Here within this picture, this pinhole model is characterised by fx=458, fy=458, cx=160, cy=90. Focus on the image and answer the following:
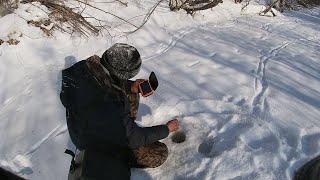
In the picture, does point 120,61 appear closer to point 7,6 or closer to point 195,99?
point 195,99

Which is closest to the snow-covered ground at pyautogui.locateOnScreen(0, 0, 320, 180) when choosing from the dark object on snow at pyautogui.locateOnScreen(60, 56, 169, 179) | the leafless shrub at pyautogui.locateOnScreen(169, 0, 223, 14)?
the dark object on snow at pyautogui.locateOnScreen(60, 56, 169, 179)

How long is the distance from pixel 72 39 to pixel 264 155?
3.79 m

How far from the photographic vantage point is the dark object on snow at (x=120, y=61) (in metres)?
3.34

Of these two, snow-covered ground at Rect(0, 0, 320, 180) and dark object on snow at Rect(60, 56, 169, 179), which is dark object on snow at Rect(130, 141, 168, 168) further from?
dark object on snow at Rect(60, 56, 169, 179)

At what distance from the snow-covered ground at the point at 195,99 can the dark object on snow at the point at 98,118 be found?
62cm

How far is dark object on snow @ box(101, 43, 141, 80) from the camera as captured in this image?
3.34 m

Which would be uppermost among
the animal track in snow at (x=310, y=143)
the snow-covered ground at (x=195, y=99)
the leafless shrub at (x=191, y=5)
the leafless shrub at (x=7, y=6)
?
the leafless shrub at (x=7, y=6)

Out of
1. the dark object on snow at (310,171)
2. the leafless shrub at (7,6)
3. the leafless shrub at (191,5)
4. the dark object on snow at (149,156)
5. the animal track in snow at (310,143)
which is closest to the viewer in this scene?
the dark object on snow at (310,171)

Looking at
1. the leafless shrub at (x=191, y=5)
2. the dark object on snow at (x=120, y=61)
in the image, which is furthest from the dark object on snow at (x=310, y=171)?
the leafless shrub at (x=191, y=5)

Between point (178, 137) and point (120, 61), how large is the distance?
1.34 m

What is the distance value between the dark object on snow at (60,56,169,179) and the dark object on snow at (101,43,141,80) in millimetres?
54

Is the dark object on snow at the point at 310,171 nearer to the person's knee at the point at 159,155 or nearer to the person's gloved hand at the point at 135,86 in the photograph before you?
the person's knee at the point at 159,155

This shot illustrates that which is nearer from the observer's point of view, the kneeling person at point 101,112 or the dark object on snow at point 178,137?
the kneeling person at point 101,112

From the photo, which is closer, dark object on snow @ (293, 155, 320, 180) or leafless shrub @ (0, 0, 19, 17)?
dark object on snow @ (293, 155, 320, 180)
